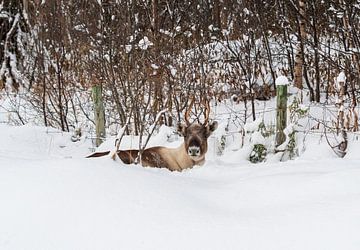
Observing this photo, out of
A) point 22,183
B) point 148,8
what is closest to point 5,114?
point 148,8

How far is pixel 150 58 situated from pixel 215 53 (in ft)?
10.9

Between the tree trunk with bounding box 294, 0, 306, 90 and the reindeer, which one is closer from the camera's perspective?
the reindeer

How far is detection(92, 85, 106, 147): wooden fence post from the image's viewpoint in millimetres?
8766

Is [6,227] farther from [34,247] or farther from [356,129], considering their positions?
[356,129]

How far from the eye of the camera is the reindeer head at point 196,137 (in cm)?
643

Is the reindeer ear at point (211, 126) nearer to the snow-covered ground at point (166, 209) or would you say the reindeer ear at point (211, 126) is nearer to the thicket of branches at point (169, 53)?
the thicket of branches at point (169, 53)

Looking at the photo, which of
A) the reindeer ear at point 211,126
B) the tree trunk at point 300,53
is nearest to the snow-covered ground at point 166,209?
the reindeer ear at point 211,126

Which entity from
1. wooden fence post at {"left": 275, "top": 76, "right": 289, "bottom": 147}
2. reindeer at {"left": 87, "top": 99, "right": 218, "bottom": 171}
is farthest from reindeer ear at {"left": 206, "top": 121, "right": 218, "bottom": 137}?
wooden fence post at {"left": 275, "top": 76, "right": 289, "bottom": 147}

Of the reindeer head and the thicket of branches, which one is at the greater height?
the thicket of branches

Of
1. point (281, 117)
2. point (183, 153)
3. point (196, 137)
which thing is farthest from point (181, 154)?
point (281, 117)

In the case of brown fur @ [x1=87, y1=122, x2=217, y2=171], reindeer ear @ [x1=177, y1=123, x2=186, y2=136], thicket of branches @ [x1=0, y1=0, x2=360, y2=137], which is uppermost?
thicket of branches @ [x1=0, y1=0, x2=360, y2=137]

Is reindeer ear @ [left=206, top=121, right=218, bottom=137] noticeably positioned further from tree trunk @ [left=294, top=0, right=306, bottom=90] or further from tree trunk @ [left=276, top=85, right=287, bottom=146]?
tree trunk @ [left=294, top=0, right=306, bottom=90]

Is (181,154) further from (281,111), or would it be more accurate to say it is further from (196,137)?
(281,111)

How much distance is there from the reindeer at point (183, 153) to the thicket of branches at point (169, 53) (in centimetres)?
126
